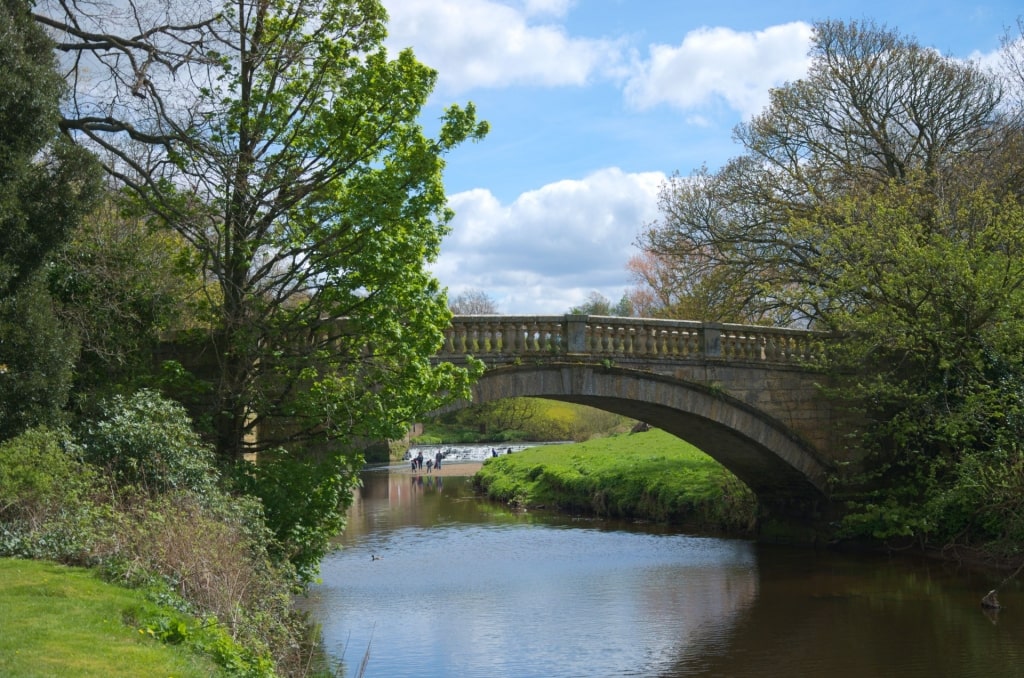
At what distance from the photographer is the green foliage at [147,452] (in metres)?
10.9

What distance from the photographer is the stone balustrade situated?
17250 mm

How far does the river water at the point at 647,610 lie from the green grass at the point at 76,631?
3.09 meters

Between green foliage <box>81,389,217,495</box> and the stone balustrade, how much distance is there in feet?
18.8

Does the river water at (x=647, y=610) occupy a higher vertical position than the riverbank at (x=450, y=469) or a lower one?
lower

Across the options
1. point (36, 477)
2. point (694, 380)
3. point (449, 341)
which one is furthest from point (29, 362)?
point (694, 380)

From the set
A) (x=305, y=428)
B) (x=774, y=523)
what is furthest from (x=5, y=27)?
(x=774, y=523)

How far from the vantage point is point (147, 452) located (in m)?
11.1

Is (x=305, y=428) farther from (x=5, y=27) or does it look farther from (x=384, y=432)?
(x=5, y=27)

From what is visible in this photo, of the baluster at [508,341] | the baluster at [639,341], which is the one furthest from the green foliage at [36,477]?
the baluster at [639,341]

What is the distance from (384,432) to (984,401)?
10.7 meters

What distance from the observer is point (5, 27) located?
11242 millimetres

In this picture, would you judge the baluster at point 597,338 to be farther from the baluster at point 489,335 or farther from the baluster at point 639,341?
the baluster at point 489,335

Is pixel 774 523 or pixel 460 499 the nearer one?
pixel 774 523

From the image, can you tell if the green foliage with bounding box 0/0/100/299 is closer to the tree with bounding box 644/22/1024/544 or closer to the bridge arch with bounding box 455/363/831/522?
the bridge arch with bounding box 455/363/831/522
